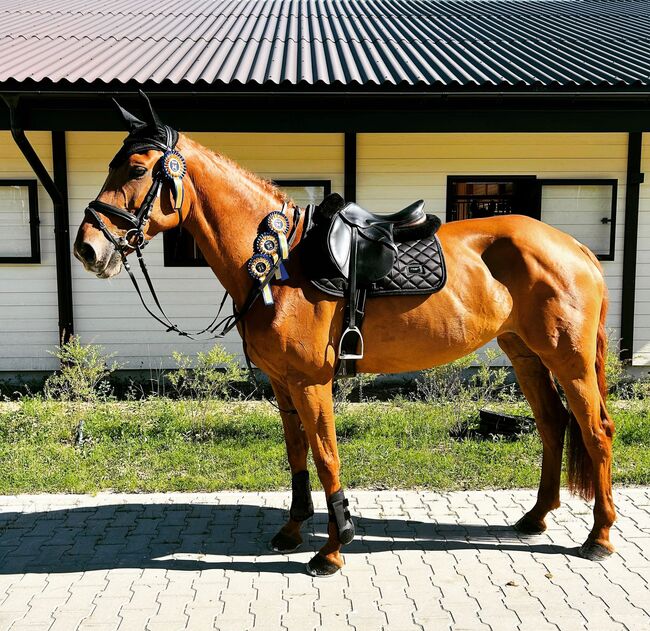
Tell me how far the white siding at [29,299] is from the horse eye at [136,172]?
4.97 metres

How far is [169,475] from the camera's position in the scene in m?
4.80

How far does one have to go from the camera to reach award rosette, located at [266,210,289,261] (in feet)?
10.8

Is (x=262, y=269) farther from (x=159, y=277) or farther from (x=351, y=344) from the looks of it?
(x=159, y=277)

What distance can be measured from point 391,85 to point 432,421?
3419 millimetres

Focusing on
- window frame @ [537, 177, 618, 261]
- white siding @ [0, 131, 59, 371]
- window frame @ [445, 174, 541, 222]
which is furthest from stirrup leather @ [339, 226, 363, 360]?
white siding @ [0, 131, 59, 371]

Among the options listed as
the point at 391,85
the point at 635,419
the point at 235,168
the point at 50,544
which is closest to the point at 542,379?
the point at 235,168

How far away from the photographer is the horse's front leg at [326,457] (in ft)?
10.8

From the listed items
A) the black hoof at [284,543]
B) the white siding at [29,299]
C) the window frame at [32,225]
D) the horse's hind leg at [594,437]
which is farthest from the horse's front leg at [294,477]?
the window frame at [32,225]

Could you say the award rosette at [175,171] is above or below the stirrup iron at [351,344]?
above

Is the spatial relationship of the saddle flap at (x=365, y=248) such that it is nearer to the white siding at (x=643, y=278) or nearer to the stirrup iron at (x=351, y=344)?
the stirrup iron at (x=351, y=344)

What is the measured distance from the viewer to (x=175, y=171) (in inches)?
122

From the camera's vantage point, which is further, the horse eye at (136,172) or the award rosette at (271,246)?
the award rosette at (271,246)

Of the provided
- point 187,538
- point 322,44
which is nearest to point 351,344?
point 187,538

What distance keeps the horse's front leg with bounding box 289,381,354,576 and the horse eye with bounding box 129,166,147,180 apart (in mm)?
1340
